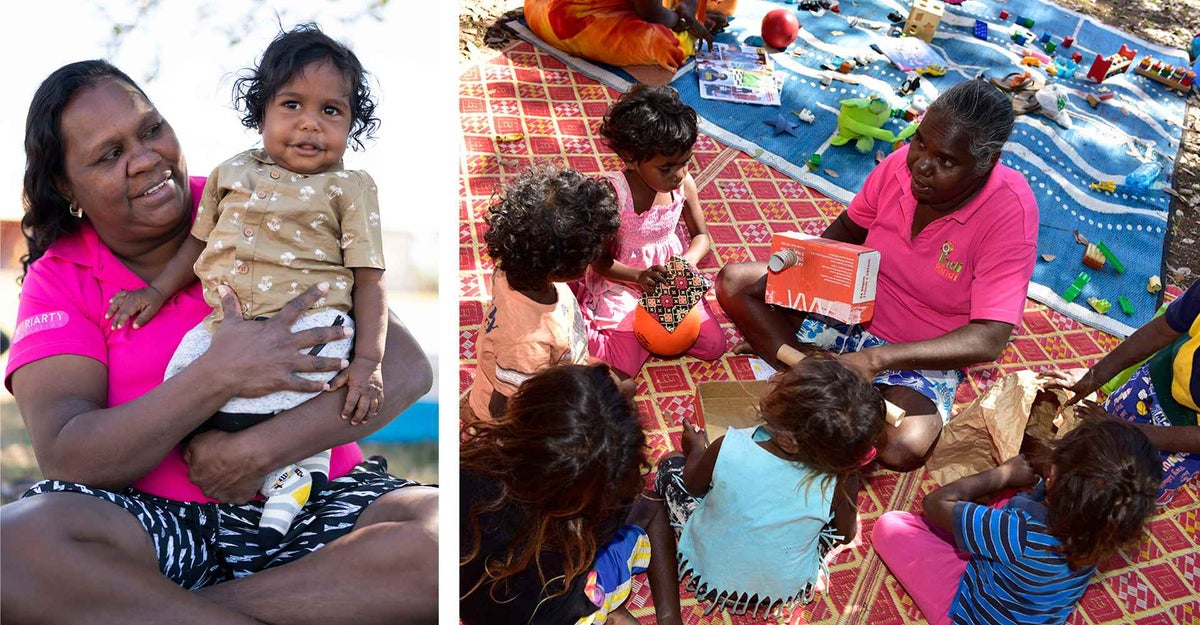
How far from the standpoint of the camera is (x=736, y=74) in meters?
4.04

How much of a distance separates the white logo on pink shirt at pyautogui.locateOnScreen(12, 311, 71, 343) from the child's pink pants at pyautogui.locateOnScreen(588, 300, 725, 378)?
4.61ft

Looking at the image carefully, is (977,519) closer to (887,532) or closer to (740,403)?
(887,532)

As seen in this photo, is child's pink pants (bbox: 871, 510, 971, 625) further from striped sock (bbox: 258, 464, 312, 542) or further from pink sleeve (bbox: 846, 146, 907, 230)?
striped sock (bbox: 258, 464, 312, 542)

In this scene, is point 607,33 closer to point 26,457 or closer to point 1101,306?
point 1101,306

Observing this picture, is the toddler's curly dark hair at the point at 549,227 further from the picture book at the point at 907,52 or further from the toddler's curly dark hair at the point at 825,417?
the picture book at the point at 907,52

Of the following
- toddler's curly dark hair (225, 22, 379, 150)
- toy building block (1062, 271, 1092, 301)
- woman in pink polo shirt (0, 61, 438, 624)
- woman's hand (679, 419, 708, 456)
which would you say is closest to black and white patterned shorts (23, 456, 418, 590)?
woman in pink polo shirt (0, 61, 438, 624)

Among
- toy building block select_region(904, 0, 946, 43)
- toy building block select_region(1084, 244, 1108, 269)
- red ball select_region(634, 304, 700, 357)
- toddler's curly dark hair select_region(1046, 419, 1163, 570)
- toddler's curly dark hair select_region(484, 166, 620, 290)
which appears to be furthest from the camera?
toy building block select_region(904, 0, 946, 43)

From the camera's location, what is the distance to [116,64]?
4.17 feet

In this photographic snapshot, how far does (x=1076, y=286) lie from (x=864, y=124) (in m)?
1.01

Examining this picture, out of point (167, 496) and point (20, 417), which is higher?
point (20, 417)

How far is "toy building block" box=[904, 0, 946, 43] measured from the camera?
14.2 feet

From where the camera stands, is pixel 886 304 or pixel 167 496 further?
pixel 886 304

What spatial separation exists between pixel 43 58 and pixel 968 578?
80.3 inches

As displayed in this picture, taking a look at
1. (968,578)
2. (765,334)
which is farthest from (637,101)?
(968,578)
